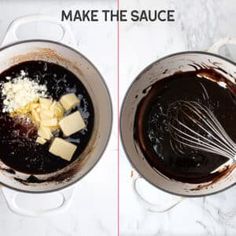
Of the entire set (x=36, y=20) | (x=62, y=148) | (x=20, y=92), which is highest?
(x=36, y=20)

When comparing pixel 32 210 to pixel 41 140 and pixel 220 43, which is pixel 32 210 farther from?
pixel 220 43

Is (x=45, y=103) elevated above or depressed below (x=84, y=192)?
above

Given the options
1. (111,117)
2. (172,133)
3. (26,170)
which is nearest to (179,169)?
(172,133)

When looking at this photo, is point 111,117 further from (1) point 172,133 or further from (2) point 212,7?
(2) point 212,7

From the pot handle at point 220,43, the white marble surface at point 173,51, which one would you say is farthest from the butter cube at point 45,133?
the pot handle at point 220,43

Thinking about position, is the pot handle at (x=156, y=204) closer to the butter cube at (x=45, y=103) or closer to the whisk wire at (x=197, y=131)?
the whisk wire at (x=197, y=131)

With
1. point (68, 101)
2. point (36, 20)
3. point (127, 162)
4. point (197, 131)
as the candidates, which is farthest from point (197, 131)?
point (36, 20)

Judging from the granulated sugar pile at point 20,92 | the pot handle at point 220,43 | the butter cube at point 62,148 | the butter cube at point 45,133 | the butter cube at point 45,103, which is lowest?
the butter cube at point 62,148
